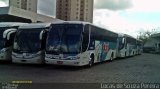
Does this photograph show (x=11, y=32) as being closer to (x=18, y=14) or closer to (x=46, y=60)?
(x=46, y=60)

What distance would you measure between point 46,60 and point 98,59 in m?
5.58

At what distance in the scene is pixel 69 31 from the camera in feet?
56.9

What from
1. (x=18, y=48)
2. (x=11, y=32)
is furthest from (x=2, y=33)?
(x=18, y=48)

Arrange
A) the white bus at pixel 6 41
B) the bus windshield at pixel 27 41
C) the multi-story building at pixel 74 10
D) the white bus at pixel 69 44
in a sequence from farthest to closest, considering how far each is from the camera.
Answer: the multi-story building at pixel 74 10 → the white bus at pixel 6 41 → the bus windshield at pixel 27 41 → the white bus at pixel 69 44

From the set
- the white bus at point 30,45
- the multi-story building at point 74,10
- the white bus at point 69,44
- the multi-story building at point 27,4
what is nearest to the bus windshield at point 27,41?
the white bus at point 30,45

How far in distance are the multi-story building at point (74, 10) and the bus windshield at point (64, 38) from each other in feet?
192

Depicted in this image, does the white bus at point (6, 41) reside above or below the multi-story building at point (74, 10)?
below

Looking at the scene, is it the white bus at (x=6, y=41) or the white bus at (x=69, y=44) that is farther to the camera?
the white bus at (x=6, y=41)

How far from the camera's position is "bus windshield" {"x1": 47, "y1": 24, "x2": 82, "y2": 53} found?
16.9 metres

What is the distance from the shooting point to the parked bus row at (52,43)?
16953mm

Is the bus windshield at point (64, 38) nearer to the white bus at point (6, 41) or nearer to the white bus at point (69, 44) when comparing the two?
the white bus at point (69, 44)

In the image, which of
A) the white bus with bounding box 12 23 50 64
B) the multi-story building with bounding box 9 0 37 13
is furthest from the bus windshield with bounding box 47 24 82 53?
the multi-story building with bounding box 9 0 37 13

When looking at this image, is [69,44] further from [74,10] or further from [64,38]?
[74,10]

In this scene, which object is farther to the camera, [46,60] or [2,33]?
[2,33]
